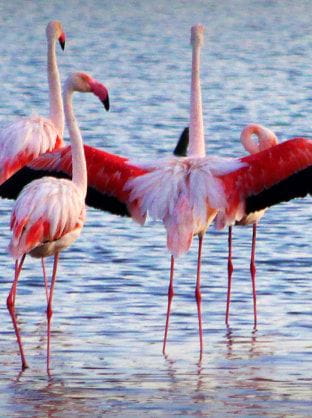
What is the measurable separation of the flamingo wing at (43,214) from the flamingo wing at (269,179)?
971 millimetres

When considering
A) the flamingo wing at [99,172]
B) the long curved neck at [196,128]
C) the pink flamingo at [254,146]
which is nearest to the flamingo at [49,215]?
the flamingo wing at [99,172]

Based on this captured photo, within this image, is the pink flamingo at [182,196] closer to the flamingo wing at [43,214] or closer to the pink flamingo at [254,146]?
the flamingo wing at [43,214]

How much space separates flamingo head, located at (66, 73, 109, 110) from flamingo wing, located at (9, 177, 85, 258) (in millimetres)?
629

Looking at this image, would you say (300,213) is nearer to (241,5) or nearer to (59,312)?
(59,312)

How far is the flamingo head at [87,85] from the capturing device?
897 centimetres

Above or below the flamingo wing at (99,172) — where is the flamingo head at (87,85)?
above

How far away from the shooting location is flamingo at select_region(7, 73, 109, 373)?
8375mm

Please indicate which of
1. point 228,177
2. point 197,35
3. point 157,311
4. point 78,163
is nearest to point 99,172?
point 78,163

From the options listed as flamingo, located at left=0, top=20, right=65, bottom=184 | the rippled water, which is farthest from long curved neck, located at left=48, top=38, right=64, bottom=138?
the rippled water

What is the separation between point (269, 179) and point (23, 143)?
213 cm

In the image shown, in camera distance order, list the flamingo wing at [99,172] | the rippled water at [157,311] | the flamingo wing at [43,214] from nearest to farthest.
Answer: the rippled water at [157,311] < the flamingo wing at [43,214] < the flamingo wing at [99,172]

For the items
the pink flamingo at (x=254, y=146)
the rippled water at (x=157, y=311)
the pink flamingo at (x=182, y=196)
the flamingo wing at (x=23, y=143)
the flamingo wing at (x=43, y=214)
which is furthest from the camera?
the flamingo wing at (x=23, y=143)

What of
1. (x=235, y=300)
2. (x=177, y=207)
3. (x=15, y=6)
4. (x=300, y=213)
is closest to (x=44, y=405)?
(x=177, y=207)

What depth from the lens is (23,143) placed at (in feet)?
34.1
